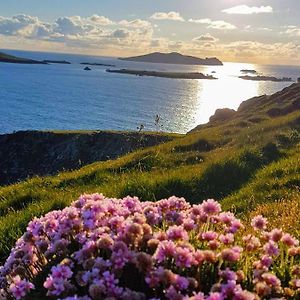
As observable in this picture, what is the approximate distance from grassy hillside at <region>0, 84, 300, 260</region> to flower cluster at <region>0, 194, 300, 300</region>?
207 centimetres

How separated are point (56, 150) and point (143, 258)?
189ft

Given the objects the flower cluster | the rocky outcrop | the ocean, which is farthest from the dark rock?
the flower cluster

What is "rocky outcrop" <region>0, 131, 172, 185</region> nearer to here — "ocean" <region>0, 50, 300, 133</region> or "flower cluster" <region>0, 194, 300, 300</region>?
"ocean" <region>0, 50, 300, 133</region>

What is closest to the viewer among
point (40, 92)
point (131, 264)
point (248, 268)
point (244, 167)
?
point (131, 264)

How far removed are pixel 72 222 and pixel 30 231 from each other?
63 cm

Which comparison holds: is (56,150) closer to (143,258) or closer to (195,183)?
(195,183)

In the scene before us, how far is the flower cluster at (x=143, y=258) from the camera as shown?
4512 millimetres

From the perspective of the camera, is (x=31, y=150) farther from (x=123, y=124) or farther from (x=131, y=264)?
(x=131, y=264)

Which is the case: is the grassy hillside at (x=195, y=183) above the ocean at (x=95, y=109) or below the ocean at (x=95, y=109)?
above

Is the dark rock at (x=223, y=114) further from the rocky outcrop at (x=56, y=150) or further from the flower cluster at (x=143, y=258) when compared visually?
the flower cluster at (x=143, y=258)

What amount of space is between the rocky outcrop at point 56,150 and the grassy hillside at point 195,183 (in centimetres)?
3333

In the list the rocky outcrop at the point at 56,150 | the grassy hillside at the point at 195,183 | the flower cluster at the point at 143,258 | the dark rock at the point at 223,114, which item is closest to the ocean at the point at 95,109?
the rocky outcrop at the point at 56,150

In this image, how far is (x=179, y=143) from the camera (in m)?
22.2

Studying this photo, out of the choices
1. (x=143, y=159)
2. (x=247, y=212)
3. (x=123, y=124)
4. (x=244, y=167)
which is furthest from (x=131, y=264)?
(x=123, y=124)
